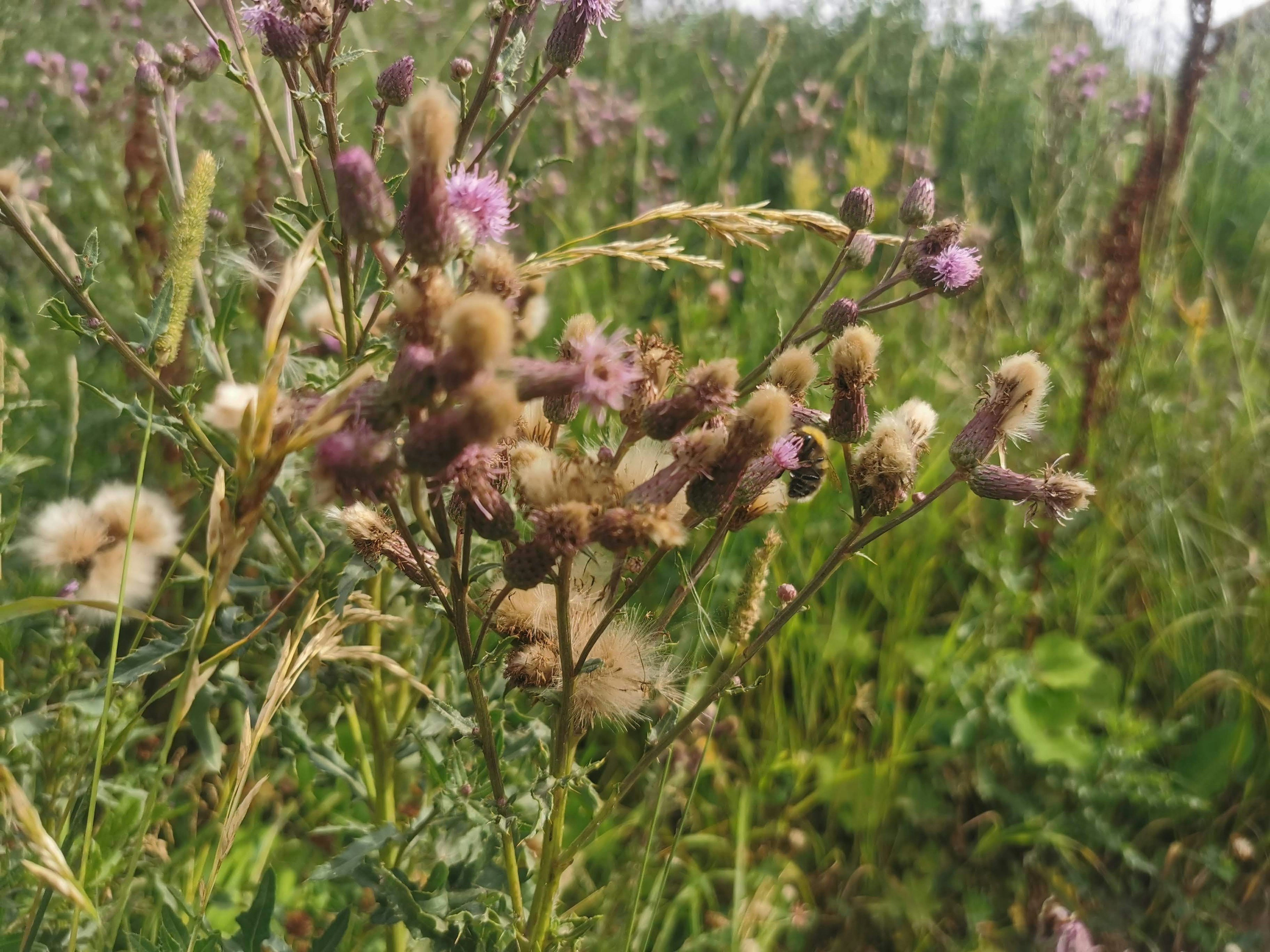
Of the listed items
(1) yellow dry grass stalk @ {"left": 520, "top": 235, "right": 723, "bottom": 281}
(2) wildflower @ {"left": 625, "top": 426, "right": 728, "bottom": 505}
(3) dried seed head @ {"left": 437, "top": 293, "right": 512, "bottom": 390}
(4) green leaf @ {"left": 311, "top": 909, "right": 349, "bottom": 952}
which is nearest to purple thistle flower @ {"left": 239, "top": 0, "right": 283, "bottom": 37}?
(1) yellow dry grass stalk @ {"left": 520, "top": 235, "right": 723, "bottom": 281}

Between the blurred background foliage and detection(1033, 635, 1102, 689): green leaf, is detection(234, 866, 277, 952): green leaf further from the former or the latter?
detection(1033, 635, 1102, 689): green leaf

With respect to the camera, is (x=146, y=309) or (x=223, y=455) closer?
(x=223, y=455)

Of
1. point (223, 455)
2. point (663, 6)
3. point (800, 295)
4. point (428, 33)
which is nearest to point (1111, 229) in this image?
point (800, 295)

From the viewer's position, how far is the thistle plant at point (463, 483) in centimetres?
86

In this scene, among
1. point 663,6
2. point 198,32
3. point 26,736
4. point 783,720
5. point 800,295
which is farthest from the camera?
point 663,6

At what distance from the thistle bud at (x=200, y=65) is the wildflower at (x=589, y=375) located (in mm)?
1219

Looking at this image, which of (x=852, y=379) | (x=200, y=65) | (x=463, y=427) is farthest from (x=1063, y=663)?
(x=200, y=65)

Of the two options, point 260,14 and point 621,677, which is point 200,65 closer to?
point 260,14

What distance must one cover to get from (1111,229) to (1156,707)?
1.54 meters

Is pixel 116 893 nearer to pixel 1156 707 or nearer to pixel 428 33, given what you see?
pixel 1156 707

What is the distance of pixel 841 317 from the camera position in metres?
1.30

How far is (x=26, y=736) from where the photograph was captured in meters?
1.39

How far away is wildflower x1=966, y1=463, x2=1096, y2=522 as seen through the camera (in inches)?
45.5

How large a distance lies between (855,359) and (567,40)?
2.32 ft
